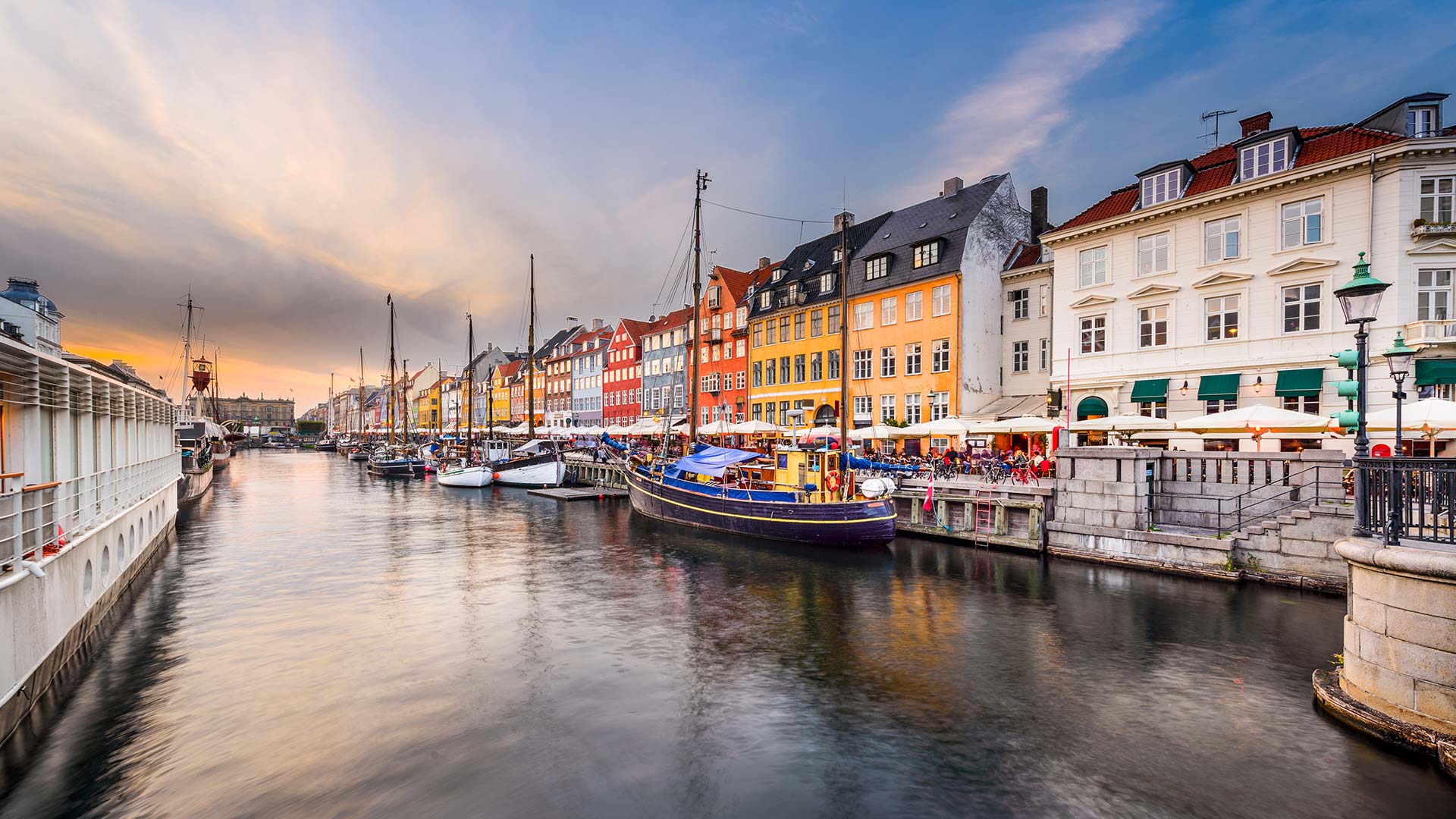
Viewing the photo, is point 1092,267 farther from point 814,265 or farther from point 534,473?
point 534,473

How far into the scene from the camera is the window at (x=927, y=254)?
41.7 m

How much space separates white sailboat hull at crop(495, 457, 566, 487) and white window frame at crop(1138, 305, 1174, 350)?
39.8 meters

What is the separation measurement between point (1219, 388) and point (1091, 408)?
5600mm

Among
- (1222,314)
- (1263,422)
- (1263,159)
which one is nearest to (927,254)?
(1222,314)

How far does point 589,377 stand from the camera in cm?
8844

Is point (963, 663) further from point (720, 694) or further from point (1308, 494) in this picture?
point (1308, 494)

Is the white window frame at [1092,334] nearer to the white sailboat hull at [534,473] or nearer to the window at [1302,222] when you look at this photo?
the window at [1302,222]

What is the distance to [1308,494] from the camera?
18.4 metres

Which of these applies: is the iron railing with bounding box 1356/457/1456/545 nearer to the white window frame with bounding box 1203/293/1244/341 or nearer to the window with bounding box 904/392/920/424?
the white window frame with bounding box 1203/293/1244/341

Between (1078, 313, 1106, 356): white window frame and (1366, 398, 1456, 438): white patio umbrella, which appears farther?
(1078, 313, 1106, 356): white window frame

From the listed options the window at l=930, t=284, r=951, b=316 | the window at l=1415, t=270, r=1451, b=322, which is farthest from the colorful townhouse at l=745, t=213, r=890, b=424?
the window at l=1415, t=270, r=1451, b=322

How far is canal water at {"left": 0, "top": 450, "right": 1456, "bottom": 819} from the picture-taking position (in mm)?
8523

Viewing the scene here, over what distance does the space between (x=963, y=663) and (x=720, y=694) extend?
501 centimetres

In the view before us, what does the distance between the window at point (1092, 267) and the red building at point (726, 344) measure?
93.5 ft
